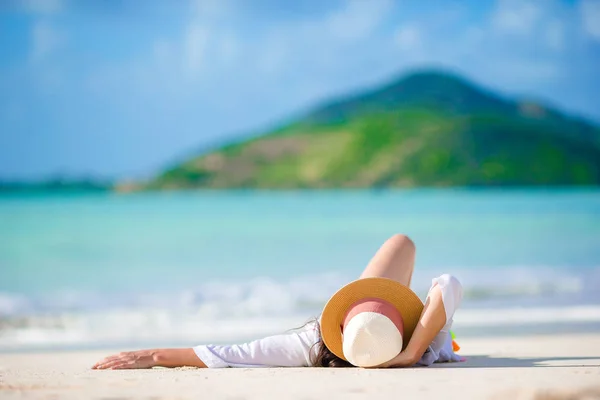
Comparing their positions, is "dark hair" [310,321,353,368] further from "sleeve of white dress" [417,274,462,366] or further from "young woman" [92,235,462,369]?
"sleeve of white dress" [417,274,462,366]

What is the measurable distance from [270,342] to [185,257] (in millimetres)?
12501

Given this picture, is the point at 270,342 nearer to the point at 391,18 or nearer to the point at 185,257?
the point at 185,257

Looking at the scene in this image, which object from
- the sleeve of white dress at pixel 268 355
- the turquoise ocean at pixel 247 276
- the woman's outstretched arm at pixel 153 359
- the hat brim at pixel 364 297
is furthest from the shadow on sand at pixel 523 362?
the turquoise ocean at pixel 247 276

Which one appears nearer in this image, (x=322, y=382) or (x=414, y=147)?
(x=322, y=382)

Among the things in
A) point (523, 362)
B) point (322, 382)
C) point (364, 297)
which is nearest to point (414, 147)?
Answer: point (523, 362)

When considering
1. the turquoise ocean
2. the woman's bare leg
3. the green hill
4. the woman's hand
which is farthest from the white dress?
the green hill

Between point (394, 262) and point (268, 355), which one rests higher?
point (394, 262)

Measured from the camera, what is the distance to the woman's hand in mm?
4430

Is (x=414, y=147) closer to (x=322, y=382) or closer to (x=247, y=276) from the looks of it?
(x=247, y=276)

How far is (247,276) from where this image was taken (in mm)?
13328

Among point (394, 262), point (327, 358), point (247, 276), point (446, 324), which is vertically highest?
point (247, 276)

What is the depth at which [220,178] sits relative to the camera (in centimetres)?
9506

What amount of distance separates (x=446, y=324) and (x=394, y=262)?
424mm

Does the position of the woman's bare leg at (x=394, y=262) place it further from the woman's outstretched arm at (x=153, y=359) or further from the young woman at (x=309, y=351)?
the woman's outstretched arm at (x=153, y=359)
